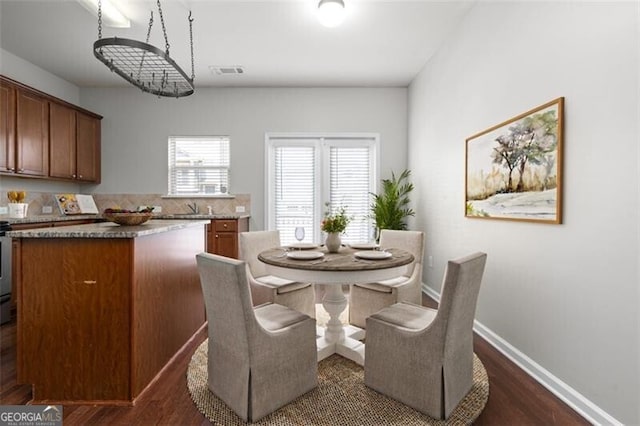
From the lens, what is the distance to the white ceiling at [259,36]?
282 cm

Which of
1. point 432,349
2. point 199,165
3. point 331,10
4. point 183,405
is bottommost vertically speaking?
point 183,405

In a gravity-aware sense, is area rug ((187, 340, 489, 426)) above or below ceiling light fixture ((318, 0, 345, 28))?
below

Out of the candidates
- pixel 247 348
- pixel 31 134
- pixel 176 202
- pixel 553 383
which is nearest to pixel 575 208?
pixel 553 383

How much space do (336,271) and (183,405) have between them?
114cm

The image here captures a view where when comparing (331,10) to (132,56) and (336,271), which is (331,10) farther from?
(336,271)

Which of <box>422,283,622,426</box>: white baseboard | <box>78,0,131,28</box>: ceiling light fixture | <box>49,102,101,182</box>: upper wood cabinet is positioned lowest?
<box>422,283,622,426</box>: white baseboard

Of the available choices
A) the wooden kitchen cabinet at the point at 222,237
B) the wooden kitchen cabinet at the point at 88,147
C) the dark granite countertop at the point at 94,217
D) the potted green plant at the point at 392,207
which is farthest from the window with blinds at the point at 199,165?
the potted green plant at the point at 392,207

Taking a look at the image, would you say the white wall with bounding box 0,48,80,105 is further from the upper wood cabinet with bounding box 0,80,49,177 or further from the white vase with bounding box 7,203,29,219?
the white vase with bounding box 7,203,29,219

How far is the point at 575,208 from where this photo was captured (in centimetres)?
179

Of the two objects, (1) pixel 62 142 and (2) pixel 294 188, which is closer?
(1) pixel 62 142

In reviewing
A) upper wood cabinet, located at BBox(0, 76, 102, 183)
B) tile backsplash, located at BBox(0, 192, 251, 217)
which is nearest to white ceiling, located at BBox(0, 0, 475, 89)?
upper wood cabinet, located at BBox(0, 76, 102, 183)

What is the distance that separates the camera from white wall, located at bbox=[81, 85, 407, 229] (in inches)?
186

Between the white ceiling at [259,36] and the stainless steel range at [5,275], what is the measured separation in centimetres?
204

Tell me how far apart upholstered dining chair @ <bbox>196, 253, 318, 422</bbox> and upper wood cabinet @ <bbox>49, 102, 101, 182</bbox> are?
3762 millimetres
